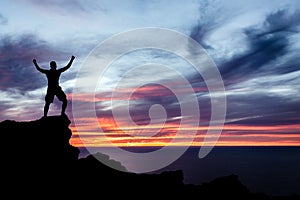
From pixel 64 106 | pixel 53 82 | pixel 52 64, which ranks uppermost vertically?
pixel 52 64

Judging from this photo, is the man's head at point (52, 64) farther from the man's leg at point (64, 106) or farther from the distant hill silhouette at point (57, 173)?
the distant hill silhouette at point (57, 173)

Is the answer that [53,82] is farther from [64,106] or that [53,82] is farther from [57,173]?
[57,173]

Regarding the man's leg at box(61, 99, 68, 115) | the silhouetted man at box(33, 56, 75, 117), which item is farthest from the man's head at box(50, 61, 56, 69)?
the man's leg at box(61, 99, 68, 115)

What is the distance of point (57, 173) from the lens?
72.9 ft

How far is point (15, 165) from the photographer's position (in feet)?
67.2

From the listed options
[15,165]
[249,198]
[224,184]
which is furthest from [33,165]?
[249,198]

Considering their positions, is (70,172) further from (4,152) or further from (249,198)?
(249,198)

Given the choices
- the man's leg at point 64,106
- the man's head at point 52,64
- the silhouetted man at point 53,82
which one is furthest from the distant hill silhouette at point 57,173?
the man's head at point 52,64

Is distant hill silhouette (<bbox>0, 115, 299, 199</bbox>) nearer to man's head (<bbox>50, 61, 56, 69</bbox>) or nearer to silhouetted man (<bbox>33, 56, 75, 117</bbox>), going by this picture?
silhouetted man (<bbox>33, 56, 75, 117</bbox>)

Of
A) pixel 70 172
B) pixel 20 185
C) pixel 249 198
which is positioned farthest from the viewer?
pixel 249 198

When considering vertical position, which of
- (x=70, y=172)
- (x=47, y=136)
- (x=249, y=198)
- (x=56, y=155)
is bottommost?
(x=249, y=198)

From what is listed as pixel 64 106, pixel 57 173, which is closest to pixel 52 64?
pixel 64 106

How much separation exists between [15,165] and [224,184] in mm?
20833

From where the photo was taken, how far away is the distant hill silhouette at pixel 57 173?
20.2 metres
